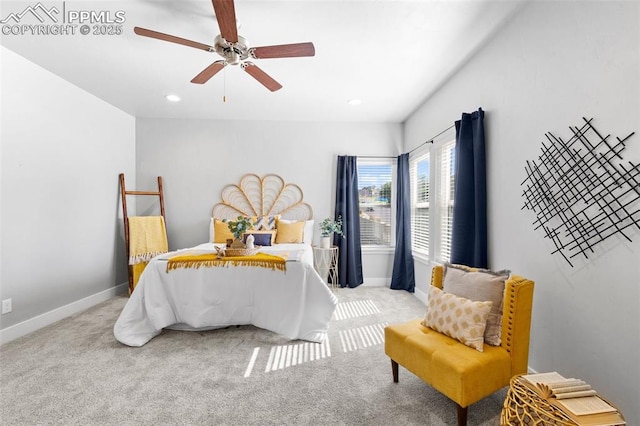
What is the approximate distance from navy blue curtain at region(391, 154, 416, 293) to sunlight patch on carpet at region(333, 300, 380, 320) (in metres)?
0.72

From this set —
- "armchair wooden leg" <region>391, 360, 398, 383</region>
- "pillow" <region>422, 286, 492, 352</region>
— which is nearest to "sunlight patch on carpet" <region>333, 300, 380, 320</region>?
"armchair wooden leg" <region>391, 360, 398, 383</region>

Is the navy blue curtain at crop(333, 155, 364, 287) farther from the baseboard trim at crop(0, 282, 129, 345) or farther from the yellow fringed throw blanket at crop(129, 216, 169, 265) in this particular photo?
the baseboard trim at crop(0, 282, 129, 345)

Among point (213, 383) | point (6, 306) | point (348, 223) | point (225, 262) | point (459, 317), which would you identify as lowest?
point (213, 383)

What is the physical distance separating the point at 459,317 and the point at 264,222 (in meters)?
3.02

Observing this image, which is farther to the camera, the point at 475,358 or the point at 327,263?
the point at 327,263

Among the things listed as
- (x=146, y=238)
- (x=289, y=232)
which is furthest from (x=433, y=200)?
(x=146, y=238)

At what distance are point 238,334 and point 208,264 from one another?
72 centimetres

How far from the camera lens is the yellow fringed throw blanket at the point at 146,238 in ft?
12.4

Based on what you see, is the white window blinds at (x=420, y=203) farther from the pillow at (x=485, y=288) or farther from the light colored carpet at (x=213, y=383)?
the pillow at (x=485, y=288)

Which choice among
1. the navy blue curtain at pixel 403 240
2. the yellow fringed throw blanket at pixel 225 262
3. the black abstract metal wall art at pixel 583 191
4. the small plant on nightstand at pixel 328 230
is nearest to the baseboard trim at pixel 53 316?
the yellow fringed throw blanket at pixel 225 262

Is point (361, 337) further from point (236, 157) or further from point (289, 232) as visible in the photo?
point (236, 157)

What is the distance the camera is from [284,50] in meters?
1.93

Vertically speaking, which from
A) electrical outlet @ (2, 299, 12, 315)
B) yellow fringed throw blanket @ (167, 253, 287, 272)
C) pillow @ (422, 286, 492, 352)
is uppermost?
yellow fringed throw blanket @ (167, 253, 287, 272)

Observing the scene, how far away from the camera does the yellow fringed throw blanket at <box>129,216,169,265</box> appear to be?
149 inches
